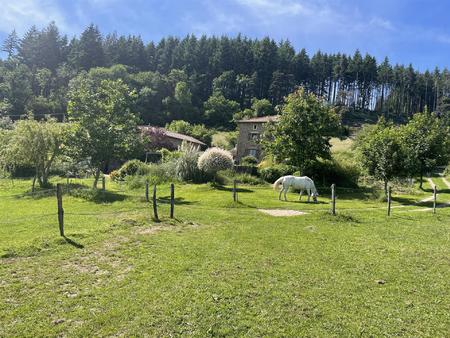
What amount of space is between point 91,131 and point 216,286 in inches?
860

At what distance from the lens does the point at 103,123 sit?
27.3 metres

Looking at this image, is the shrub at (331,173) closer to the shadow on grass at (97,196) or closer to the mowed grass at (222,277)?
the mowed grass at (222,277)

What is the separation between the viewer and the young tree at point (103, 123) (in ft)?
87.7

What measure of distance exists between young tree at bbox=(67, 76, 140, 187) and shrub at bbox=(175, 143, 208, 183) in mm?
4569

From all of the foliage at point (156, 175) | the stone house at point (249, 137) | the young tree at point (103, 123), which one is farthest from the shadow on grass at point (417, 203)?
the stone house at point (249, 137)

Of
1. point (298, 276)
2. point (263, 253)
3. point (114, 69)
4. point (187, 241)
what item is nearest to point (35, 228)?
point (187, 241)

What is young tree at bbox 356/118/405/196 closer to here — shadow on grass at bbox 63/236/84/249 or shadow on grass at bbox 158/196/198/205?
shadow on grass at bbox 158/196/198/205

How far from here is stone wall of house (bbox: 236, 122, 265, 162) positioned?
191 ft

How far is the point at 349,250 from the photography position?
11.6m

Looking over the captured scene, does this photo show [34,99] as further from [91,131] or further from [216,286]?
[216,286]

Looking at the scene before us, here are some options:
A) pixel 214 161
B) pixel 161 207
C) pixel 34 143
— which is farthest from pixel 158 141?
pixel 161 207

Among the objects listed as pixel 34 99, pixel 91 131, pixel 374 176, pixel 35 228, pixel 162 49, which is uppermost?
pixel 162 49

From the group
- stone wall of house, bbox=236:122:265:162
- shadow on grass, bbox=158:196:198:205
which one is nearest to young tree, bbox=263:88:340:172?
shadow on grass, bbox=158:196:198:205

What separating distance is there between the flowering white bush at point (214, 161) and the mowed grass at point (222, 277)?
41.9 feet
